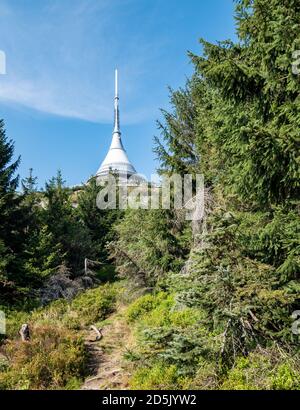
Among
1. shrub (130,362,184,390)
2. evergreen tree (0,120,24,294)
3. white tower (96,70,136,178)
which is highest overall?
white tower (96,70,136,178)

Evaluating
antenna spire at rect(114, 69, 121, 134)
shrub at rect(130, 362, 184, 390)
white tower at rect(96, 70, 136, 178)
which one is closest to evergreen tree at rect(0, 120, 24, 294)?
shrub at rect(130, 362, 184, 390)

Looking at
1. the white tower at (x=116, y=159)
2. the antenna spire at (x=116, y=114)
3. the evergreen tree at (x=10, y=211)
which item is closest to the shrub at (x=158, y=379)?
the evergreen tree at (x=10, y=211)

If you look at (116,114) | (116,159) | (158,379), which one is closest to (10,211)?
(158,379)

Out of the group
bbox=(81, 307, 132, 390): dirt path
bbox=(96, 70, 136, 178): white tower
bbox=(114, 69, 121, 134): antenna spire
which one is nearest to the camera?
bbox=(81, 307, 132, 390): dirt path

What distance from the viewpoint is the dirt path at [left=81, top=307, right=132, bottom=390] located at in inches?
358

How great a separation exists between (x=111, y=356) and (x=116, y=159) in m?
43.0

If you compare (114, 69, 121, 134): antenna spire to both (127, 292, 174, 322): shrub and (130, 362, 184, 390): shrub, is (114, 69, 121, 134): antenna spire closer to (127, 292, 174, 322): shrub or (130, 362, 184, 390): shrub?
(127, 292, 174, 322): shrub

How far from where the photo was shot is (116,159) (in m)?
52.7

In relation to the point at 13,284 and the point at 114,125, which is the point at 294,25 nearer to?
the point at 13,284

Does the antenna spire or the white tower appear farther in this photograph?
the antenna spire

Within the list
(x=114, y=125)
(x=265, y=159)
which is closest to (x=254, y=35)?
(x=265, y=159)

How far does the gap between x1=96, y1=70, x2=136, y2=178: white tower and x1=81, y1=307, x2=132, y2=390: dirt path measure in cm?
3326

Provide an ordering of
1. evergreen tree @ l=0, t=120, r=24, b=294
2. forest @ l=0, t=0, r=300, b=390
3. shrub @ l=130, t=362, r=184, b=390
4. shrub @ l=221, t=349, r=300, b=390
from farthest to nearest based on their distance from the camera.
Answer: evergreen tree @ l=0, t=120, r=24, b=294 → shrub @ l=130, t=362, r=184, b=390 → forest @ l=0, t=0, r=300, b=390 → shrub @ l=221, t=349, r=300, b=390

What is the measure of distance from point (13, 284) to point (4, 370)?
5.55 meters
